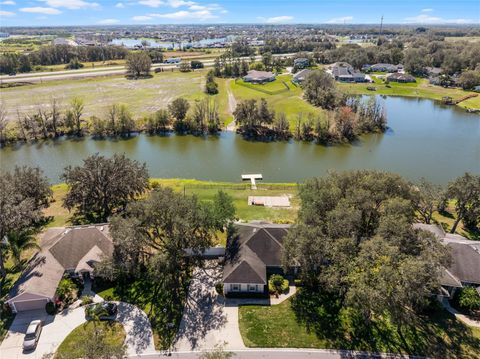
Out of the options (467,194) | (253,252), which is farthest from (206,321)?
(467,194)

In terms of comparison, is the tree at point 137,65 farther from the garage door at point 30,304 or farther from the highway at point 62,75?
the garage door at point 30,304

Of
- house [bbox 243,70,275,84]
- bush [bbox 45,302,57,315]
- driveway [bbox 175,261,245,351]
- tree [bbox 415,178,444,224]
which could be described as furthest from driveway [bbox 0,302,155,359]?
house [bbox 243,70,275,84]

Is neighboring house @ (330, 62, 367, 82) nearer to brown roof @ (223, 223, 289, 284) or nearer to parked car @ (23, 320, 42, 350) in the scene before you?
brown roof @ (223, 223, 289, 284)

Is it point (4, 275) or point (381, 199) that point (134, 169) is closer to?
point (4, 275)

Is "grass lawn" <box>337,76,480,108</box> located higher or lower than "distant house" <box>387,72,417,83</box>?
lower

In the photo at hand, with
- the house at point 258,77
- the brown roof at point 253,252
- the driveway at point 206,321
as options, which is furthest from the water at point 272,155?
the house at point 258,77

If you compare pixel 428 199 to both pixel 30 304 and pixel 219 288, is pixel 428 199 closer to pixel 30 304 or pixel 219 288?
pixel 219 288
